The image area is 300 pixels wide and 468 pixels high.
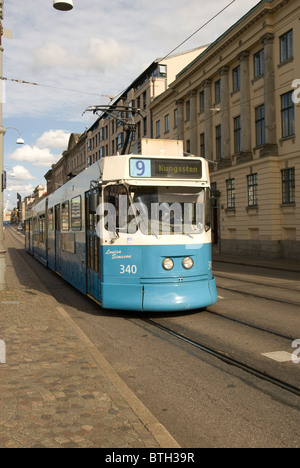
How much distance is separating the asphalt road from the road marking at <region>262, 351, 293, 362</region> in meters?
0.01

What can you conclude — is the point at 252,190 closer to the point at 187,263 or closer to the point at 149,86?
the point at 187,263

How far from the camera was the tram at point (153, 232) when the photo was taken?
327 inches

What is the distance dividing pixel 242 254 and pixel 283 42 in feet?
42.6

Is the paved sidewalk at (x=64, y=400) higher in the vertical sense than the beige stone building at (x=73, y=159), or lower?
lower

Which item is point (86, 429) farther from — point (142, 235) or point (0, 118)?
point (0, 118)

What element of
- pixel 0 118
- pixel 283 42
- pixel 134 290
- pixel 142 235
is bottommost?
pixel 134 290

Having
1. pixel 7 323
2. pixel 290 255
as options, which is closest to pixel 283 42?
pixel 290 255

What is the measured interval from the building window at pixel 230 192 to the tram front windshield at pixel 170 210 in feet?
75.7

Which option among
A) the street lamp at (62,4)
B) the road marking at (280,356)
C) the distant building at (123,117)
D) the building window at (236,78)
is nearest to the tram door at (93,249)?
the road marking at (280,356)

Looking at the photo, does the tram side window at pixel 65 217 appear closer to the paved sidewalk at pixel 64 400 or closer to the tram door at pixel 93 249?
the tram door at pixel 93 249

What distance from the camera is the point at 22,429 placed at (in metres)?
3.58

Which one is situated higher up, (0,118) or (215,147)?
(215,147)

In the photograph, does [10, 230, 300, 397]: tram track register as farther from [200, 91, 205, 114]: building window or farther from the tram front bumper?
[200, 91, 205, 114]: building window

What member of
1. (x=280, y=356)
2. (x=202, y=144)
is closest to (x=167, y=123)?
(x=202, y=144)
